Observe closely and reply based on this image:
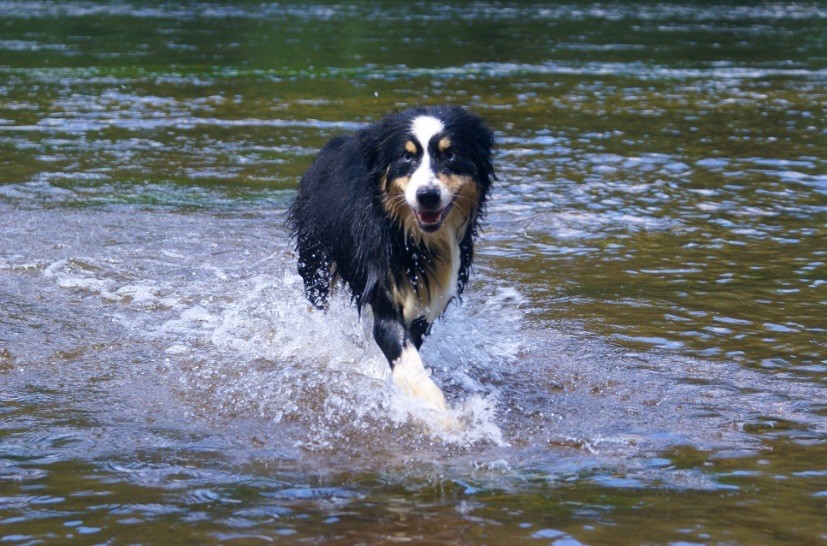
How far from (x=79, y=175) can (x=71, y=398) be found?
6.50 metres

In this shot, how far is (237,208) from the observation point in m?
11.0

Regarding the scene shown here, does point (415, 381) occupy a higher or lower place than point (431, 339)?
higher

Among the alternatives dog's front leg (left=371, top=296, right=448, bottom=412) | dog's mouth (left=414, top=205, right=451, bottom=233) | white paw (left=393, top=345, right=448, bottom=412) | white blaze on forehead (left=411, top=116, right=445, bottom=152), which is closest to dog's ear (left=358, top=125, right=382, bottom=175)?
white blaze on forehead (left=411, top=116, right=445, bottom=152)

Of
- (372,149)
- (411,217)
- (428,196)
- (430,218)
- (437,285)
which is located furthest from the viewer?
(437,285)

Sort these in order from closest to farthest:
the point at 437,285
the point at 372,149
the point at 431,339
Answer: the point at 372,149 → the point at 437,285 → the point at 431,339

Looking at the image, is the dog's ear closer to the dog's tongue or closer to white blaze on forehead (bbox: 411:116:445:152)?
white blaze on forehead (bbox: 411:116:445:152)

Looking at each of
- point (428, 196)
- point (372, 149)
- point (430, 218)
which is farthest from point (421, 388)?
point (372, 149)

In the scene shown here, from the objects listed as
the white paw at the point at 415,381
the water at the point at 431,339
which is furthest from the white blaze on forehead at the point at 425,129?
the water at the point at 431,339

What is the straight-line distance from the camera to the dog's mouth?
5.93 metres

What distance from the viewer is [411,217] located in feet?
20.0

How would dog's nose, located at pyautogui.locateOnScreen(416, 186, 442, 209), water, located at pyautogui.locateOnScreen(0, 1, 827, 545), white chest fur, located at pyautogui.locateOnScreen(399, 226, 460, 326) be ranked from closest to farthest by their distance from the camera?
water, located at pyautogui.locateOnScreen(0, 1, 827, 545) → dog's nose, located at pyautogui.locateOnScreen(416, 186, 442, 209) → white chest fur, located at pyautogui.locateOnScreen(399, 226, 460, 326)

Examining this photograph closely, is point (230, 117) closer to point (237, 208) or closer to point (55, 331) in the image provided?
point (237, 208)

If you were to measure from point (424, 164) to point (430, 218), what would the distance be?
0.95 feet

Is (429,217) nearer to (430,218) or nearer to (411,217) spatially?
(430,218)
